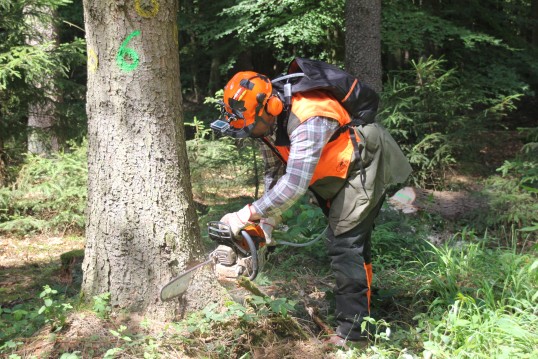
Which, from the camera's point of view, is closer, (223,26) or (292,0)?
(292,0)

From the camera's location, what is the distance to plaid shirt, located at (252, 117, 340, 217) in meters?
2.95

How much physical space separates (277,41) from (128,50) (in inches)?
305

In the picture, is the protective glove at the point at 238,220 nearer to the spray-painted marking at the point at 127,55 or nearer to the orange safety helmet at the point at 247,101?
the orange safety helmet at the point at 247,101

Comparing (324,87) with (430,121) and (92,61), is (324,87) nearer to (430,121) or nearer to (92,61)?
(92,61)

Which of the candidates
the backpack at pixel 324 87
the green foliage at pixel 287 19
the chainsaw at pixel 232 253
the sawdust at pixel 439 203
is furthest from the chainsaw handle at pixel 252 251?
the green foliage at pixel 287 19

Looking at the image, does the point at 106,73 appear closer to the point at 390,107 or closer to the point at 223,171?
the point at 223,171

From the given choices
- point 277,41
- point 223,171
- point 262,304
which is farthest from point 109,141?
point 277,41

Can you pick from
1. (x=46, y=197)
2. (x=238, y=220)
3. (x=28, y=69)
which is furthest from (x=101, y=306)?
(x=28, y=69)

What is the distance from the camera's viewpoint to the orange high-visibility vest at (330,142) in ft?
9.95

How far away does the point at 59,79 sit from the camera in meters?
7.54

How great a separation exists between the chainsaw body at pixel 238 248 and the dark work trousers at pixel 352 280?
0.69 meters

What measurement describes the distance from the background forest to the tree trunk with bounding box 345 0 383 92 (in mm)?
610

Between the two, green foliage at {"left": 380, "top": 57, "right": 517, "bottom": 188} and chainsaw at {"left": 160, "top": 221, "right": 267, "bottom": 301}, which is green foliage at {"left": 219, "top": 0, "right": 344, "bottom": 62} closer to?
green foliage at {"left": 380, "top": 57, "right": 517, "bottom": 188}

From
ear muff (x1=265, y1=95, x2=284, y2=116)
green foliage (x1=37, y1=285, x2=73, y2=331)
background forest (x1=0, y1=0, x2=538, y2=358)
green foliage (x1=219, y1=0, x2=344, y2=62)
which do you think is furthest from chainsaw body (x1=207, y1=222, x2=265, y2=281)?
green foliage (x1=219, y1=0, x2=344, y2=62)
